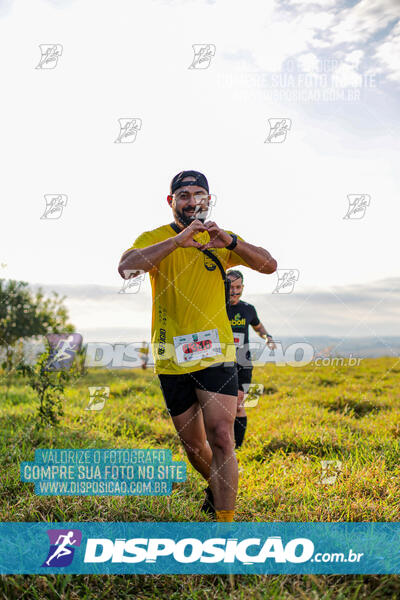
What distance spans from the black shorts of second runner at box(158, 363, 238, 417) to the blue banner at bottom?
0.87m

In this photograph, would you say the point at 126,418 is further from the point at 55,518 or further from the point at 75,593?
the point at 75,593

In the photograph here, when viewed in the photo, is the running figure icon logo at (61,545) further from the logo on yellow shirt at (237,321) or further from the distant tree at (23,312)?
the distant tree at (23,312)

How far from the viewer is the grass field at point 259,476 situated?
2.71m

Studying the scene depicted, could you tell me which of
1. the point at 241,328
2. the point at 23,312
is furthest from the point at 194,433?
the point at 23,312

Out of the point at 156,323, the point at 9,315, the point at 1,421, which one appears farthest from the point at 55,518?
the point at 9,315

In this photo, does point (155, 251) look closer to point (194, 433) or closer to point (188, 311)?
point (188, 311)

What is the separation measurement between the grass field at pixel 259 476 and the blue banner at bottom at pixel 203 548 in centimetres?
8

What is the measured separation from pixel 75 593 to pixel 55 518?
0.95m

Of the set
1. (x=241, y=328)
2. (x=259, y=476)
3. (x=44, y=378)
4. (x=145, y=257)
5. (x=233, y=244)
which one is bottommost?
(x=259, y=476)

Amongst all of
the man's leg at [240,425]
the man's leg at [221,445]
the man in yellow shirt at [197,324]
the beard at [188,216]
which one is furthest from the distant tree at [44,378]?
the beard at [188,216]

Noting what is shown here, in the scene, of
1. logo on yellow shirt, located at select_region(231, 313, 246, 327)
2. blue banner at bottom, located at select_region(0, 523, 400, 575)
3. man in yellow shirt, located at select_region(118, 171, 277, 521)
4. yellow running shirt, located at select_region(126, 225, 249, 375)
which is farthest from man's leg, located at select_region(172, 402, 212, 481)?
logo on yellow shirt, located at select_region(231, 313, 246, 327)

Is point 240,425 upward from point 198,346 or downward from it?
downward

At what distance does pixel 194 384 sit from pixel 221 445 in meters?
0.48

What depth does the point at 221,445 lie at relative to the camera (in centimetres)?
326
